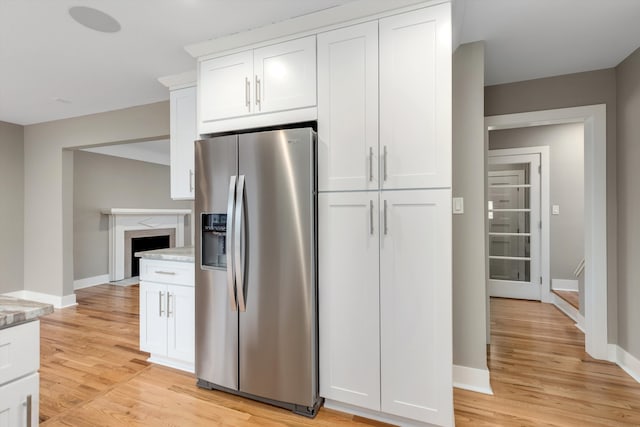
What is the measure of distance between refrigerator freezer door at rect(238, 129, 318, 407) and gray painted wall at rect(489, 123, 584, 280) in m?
3.62

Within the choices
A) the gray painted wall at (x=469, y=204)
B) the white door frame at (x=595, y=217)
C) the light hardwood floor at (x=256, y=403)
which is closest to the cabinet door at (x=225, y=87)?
the gray painted wall at (x=469, y=204)

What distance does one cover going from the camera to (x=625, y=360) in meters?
2.46

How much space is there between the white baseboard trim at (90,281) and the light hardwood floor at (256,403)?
207 cm

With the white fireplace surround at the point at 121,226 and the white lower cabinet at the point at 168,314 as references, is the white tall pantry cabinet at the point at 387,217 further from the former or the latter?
the white fireplace surround at the point at 121,226

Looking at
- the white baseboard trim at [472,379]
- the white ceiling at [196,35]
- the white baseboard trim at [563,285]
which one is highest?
the white ceiling at [196,35]

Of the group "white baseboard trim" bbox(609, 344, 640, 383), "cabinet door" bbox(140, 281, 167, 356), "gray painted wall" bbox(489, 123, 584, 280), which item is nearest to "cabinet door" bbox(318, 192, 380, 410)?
"cabinet door" bbox(140, 281, 167, 356)

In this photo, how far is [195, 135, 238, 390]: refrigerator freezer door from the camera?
6.77 ft

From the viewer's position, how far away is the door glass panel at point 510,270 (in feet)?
14.2

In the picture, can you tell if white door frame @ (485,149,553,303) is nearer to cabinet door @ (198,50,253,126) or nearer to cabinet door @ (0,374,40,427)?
cabinet door @ (198,50,253,126)

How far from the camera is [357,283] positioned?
6.11 ft

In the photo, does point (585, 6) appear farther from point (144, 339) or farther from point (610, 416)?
point (144, 339)

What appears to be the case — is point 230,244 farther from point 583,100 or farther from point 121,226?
point 121,226

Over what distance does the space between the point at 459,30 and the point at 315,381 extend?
242 cm

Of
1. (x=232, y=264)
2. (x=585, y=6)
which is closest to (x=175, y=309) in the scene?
(x=232, y=264)
